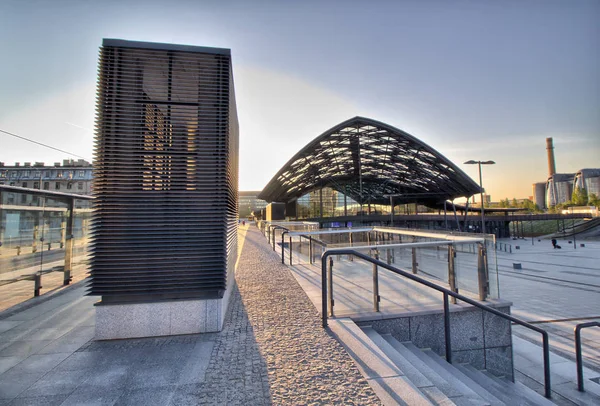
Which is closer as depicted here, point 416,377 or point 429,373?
point 416,377

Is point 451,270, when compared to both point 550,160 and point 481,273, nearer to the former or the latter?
point 481,273

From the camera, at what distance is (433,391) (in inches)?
102

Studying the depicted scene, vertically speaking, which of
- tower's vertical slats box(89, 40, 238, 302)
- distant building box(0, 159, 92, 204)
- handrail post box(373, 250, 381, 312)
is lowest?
handrail post box(373, 250, 381, 312)

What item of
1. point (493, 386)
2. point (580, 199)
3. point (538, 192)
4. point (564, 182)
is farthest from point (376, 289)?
point (538, 192)

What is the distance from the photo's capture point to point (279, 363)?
3.08 m

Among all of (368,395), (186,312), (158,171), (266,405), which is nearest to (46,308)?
(186,312)

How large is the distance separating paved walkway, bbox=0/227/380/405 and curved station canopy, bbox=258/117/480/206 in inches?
1149

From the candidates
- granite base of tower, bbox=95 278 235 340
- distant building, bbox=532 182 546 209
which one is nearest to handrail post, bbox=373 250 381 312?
granite base of tower, bbox=95 278 235 340

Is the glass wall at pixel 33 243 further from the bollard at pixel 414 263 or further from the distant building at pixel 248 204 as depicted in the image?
the distant building at pixel 248 204

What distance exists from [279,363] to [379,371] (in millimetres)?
1087

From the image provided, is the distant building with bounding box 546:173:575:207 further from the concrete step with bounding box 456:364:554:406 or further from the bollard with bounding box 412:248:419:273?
the bollard with bounding box 412:248:419:273

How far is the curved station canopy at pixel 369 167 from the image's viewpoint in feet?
108

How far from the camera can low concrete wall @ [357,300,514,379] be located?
446 centimetres

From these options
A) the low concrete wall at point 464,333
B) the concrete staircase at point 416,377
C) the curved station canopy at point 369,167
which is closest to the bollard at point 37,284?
the concrete staircase at point 416,377
